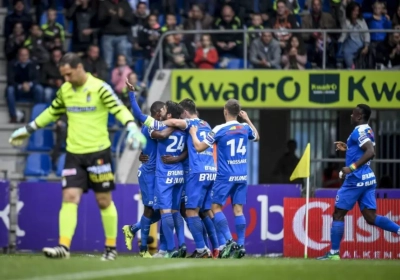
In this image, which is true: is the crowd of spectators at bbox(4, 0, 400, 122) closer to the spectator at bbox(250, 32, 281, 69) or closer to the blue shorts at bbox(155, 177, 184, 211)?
the spectator at bbox(250, 32, 281, 69)

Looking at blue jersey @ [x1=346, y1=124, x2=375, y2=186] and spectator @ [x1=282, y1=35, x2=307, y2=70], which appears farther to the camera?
spectator @ [x1=282, y1=35, x2=307, y2=70]

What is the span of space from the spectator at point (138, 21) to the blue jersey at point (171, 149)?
8.71m

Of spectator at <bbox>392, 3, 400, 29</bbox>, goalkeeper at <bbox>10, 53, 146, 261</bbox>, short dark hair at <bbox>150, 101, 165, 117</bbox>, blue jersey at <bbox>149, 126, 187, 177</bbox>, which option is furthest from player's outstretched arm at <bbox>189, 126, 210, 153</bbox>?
spectator at <bbox>392, 3, 400, 29</bbox>

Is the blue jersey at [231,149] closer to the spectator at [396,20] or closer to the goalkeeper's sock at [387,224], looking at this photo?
the goalkeeper's sock at [387,224]

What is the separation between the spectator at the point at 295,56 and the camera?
26.5 meters

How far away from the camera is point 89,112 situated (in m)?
15.1

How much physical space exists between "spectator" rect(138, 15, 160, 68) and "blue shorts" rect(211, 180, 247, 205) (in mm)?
7947

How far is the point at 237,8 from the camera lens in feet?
91.2

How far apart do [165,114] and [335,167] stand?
875 centimetres

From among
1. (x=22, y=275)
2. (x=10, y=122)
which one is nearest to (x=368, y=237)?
(x=10, y=122)

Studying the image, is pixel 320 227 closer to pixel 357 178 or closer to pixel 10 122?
pixel 357 178

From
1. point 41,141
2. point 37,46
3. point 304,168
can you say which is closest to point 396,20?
point 304,168

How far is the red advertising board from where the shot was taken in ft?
77.5

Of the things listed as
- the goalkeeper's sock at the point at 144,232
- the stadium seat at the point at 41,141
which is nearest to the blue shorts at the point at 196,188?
the goalkeeper's sock at the point at 144,232
